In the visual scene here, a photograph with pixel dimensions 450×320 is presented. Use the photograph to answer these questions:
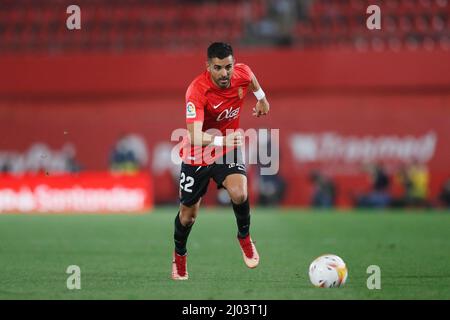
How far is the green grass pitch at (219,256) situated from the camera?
8.55m

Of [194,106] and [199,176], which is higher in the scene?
[194,106]

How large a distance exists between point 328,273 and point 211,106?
2.16m

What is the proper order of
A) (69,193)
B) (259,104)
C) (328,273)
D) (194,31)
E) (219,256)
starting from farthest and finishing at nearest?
(194,31) → (69,193) → (219,256) → (259,104) → (328,273)

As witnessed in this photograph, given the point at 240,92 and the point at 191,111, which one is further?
the point at 240,92

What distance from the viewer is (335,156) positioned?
2720 cm

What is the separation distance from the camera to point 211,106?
9.62 meters

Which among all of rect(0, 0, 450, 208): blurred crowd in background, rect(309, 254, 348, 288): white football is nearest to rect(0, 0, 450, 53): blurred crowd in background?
rect(0, 0, 450, 208): blurred crowd in background

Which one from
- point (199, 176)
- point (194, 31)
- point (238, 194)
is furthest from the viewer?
point (194, 31)

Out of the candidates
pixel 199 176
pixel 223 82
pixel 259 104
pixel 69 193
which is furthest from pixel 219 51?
pixel 69 193

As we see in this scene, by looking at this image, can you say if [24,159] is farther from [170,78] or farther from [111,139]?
[170,78]

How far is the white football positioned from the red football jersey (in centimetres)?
172

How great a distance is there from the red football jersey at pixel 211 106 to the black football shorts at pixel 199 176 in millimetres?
67

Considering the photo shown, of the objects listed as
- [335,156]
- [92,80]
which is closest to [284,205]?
[335,156]

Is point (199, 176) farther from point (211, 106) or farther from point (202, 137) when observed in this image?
point (211, 106)
